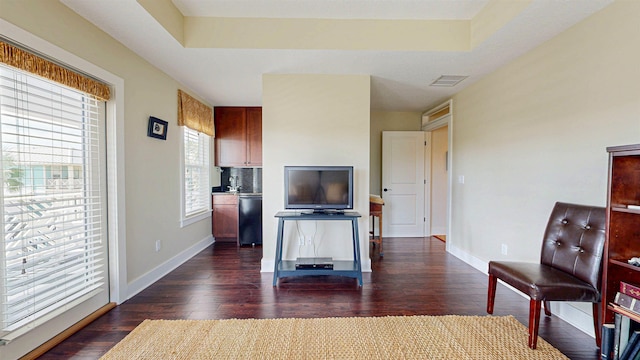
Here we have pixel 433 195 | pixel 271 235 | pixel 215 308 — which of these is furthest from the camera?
pixel 433 195

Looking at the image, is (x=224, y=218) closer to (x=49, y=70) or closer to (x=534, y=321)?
(x=49, y=70)

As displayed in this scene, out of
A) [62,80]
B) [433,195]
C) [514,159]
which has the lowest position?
[433,195]

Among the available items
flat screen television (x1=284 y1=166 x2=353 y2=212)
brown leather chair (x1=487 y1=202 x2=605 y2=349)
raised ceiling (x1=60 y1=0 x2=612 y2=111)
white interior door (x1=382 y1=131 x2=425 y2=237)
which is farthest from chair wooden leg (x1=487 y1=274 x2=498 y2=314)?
white interior door (x1=382 y1=131 x2=425 y2=237)

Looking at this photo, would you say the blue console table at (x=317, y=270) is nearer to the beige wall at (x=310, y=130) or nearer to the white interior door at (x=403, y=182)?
the beige wall at (x=310, y=130)

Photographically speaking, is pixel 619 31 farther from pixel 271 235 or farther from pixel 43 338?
pixel 43 338

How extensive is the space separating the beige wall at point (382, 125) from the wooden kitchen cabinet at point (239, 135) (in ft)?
7.10

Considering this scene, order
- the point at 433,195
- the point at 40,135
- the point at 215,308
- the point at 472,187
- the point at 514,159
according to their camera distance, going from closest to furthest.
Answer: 1. the point at 40,135
2. the point at 215,308
3. the point at 514,159
4. the point at 472,187
5. the point at 433,195

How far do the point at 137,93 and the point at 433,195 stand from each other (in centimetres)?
489

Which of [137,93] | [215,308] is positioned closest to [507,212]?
[215,308]

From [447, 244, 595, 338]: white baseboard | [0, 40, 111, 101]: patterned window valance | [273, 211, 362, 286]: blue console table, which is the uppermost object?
[0, 40, 111, 101]: patterned window valance

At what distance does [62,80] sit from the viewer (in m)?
1.82

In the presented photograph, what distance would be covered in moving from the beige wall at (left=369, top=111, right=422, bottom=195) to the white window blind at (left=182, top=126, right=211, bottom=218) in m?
3.05

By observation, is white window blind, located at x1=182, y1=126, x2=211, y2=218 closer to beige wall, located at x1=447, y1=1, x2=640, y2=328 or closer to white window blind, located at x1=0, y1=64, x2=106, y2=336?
white window blind, located at x1=0, y1=64, x2=106, y2=336

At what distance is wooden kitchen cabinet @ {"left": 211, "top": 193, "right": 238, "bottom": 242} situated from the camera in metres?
4.49
